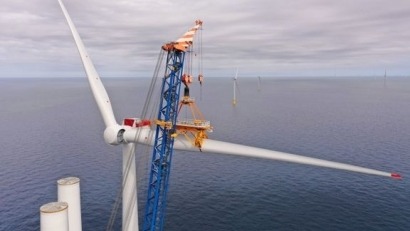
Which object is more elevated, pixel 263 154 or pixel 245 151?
pixel 245 151

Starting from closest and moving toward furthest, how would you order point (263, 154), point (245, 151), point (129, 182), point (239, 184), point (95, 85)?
point (263, 154), point (245, 151), point (95, 85), point (129, 182), point (239, 184)

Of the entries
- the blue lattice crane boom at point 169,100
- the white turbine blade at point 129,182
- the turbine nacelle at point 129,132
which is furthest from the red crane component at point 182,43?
the white turbine blade at point 129,182

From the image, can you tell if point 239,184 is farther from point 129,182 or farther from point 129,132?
point 129,132

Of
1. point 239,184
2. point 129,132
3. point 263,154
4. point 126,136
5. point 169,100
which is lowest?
point 239,184

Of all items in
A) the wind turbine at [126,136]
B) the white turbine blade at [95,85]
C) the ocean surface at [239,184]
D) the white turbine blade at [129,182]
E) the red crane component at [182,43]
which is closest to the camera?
the red crane component at [182,43]

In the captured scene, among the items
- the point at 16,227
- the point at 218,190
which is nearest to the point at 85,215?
the point at 16,227

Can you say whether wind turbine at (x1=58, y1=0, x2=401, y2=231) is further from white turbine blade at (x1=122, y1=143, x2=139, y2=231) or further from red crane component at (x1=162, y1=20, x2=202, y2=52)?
red crane component at (x1=162, y1=20, x2=202, y2=52)

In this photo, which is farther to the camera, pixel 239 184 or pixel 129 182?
pixel 239 184

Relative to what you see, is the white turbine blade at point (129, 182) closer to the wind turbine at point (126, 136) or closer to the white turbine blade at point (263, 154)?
the wind turbine at point (126, 136)

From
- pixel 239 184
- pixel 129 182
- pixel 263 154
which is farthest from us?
pixel 239 184

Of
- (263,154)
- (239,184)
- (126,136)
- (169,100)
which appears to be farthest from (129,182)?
(239,184)

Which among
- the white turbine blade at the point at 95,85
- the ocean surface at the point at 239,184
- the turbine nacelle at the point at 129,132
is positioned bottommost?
the ocean surface at the point at 239,184
